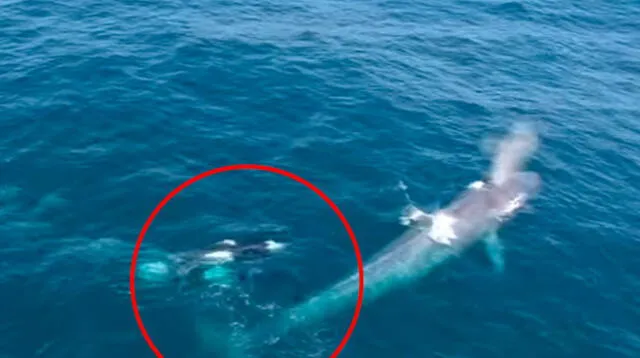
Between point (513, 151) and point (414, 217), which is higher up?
point (513, 151)

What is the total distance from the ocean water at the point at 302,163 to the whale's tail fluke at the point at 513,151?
237 centimetres

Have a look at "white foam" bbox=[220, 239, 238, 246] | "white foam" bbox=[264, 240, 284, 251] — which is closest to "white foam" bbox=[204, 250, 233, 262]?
"white foam" bbox=[220, 239, 238, 246]

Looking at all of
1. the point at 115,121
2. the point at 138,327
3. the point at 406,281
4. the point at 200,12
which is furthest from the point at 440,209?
the point at 200,12

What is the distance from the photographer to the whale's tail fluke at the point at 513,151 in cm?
10819

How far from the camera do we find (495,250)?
90.5 metres

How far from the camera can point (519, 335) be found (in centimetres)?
7694

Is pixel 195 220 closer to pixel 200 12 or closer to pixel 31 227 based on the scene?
pixel 31 227

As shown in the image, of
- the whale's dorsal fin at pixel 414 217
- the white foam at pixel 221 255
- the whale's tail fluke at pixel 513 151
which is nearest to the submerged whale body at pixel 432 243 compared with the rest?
the whale's dorsal fin at pixel 414 217

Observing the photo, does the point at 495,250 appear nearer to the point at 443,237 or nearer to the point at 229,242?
the point at 443,237

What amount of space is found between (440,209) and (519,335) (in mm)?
25719

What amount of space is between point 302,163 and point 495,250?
32331 millimetres

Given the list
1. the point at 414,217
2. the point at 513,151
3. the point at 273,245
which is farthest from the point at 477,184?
the point at 273,245

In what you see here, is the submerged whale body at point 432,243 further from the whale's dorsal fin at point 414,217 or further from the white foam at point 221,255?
the white foam at point 221,255

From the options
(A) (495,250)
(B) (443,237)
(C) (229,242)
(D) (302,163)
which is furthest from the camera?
(D) (302,163)
